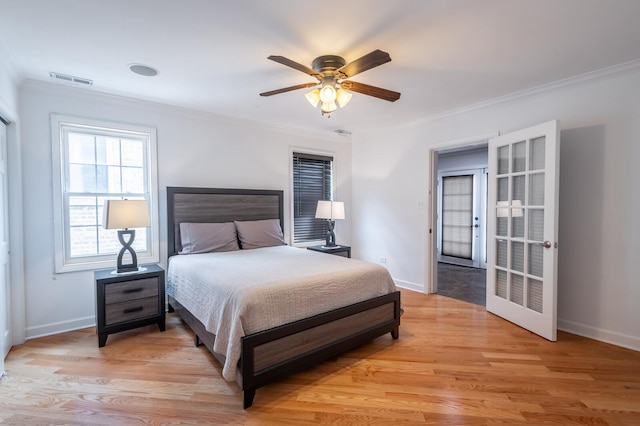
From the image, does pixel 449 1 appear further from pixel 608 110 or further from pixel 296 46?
pixel 608 110

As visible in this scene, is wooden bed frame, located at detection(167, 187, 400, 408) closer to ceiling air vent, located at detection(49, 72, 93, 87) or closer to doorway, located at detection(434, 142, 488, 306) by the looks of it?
ceiling air vent, located at detection(49, 72, 93, 87)

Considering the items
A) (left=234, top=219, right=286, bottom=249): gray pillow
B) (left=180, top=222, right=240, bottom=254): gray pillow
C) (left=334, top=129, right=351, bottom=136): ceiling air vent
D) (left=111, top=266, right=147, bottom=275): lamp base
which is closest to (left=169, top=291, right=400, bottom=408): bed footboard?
(left=111, top=266, right=147, bottom=275): lamp base

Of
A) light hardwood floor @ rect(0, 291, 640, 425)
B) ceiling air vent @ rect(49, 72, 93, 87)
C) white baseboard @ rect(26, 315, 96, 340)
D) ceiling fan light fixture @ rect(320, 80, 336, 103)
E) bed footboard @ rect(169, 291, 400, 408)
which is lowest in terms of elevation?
light hardwood floor @ rect(0, 291, 640, 425)

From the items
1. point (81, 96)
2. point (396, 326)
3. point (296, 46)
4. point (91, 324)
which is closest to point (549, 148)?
point (396, 326)

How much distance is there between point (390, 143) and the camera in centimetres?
472

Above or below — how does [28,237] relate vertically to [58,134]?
below

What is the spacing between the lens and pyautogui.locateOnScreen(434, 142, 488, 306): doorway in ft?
19.2

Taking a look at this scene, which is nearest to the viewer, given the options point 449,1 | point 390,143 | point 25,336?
point 449,1

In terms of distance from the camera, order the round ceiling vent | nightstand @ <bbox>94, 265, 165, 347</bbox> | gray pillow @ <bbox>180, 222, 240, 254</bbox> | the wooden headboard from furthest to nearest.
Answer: the wooden headboard
gray pillow @ <bbox>180, 222, 240, 254</bbox>
nightstand @ <bbox>94, 265, 165, 347</bbox>
the round ceiling vent

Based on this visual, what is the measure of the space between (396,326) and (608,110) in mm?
2815

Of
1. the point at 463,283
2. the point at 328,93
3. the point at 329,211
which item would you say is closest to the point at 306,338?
the point at 328,93

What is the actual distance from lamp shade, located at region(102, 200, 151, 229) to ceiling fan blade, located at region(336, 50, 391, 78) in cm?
233

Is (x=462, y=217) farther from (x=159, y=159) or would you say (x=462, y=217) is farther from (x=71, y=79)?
(x=71, y=79)

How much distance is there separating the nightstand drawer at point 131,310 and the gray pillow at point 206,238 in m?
0.68
